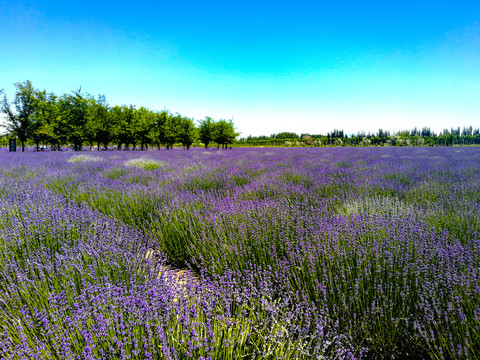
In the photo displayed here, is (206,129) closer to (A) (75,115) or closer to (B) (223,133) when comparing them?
(B) (223,133)

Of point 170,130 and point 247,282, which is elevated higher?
point 170,130

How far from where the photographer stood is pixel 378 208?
102 inches

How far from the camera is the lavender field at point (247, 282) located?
1070mm

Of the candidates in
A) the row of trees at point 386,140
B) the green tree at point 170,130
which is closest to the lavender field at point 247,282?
the green tree at point 170,130

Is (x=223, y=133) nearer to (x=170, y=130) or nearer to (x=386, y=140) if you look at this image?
(x=170, y=130)

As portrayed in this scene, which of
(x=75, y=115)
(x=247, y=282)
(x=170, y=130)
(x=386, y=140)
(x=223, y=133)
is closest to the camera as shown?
(x=247, y=282)

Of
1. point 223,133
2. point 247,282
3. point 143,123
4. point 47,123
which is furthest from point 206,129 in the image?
point 247,282

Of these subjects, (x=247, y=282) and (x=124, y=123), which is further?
(x=124, y=123)

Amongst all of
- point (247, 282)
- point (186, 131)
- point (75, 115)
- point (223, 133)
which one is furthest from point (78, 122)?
point (247, 282)

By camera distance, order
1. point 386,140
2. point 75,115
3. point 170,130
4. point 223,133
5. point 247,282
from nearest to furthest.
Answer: point 247,282
point 75,115
point 170,130
point 223,133
point 386,140

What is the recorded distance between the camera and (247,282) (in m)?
1.56

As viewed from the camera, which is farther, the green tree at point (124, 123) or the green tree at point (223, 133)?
the green tree at point (223, 133)

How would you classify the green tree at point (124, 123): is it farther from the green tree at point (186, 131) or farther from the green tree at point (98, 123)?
the green tree at point (186, 131)

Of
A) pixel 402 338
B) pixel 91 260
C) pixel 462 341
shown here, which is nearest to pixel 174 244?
pixel 91 260
